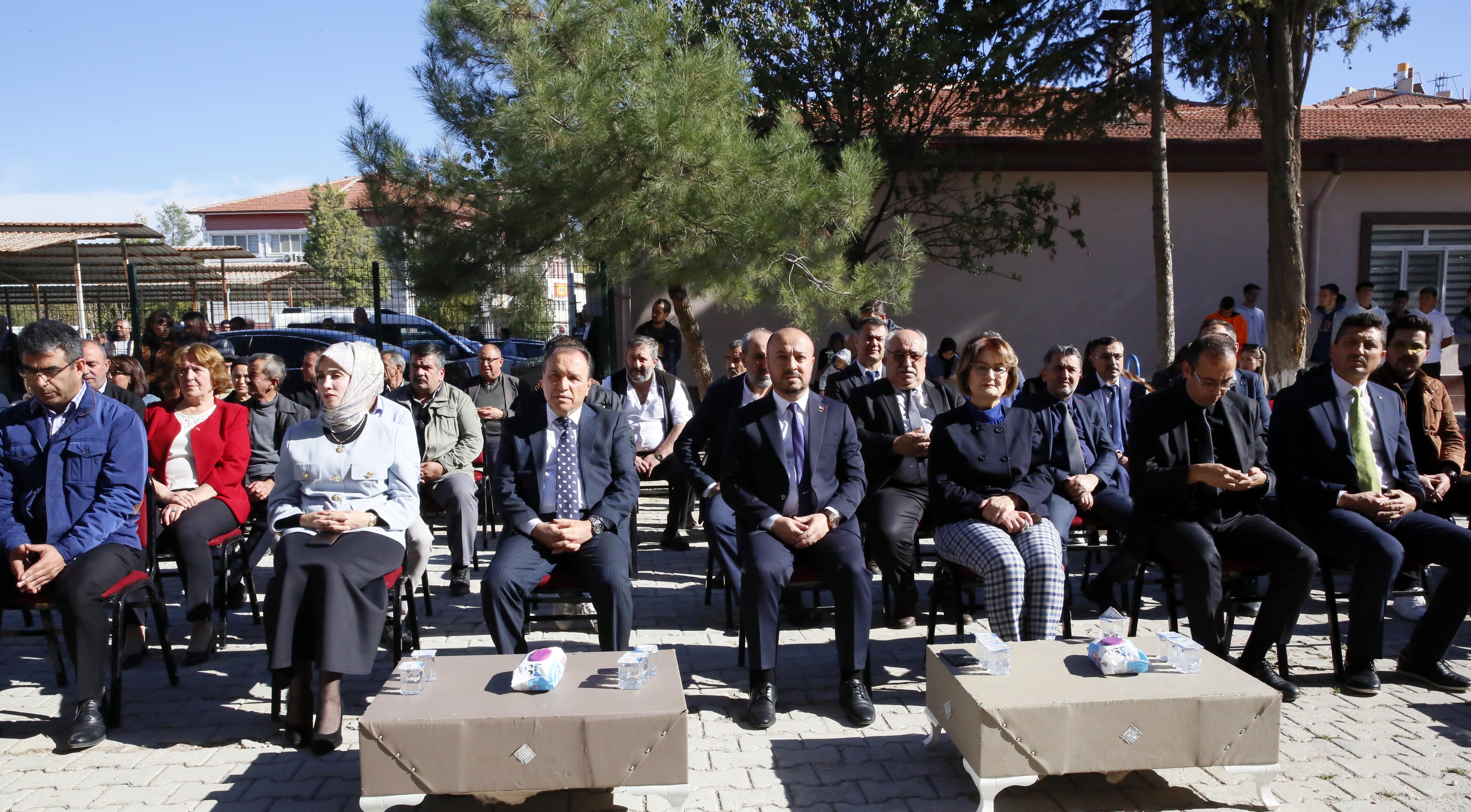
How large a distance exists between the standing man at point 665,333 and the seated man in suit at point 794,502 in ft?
17.1

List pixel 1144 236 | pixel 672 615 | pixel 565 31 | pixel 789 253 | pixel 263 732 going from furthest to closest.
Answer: pixel 1144 236, pixel 789 253, pixel 565 31, pixel 672 615, pixel 263 732

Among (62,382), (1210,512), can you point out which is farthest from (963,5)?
(62,382)

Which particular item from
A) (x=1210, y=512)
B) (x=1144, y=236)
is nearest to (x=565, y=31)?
(x=1210, y=512)

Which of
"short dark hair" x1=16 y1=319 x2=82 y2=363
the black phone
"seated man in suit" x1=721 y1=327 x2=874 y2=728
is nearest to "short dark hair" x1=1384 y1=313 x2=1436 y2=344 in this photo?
"seated man in suit" x1=721 y1=327 x2=874 y2=728

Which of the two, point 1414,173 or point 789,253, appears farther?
point 1414,173

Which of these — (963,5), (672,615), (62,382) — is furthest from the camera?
(963,5)

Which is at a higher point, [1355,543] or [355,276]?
[355,276]

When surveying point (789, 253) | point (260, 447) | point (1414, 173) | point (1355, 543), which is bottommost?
point (1355, 543)

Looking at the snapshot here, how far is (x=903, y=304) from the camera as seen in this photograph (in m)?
9.35

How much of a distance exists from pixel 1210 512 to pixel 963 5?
28.0 feet

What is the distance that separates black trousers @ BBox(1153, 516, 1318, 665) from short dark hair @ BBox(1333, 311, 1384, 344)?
1.08 m

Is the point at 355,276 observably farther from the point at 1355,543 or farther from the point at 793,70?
the point at 1355,543

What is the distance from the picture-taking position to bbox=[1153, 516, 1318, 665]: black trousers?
4.17 m

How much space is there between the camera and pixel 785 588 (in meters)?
4.23
